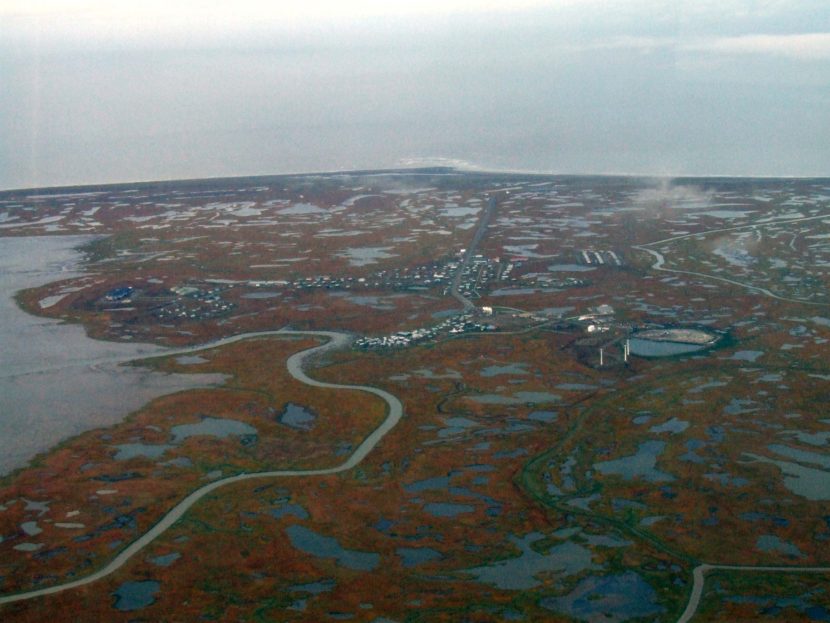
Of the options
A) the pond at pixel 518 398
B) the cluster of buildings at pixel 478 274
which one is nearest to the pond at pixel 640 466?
the pond at pixel 518 398

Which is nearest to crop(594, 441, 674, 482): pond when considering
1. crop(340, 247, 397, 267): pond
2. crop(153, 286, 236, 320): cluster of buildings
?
crop(153, 286, 236, 320): cluster of buildings

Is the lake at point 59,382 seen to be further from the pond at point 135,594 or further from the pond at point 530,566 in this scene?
the pond at point 530,566

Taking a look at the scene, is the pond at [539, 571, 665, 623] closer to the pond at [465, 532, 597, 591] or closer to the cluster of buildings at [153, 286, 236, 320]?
the pond at [465, 532, 597, 591]

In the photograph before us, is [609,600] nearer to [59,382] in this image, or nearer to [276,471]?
[276,471]

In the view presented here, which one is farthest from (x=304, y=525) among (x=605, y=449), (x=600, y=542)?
(x=605, y=449)

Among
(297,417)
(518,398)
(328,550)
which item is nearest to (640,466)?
(518,398)
